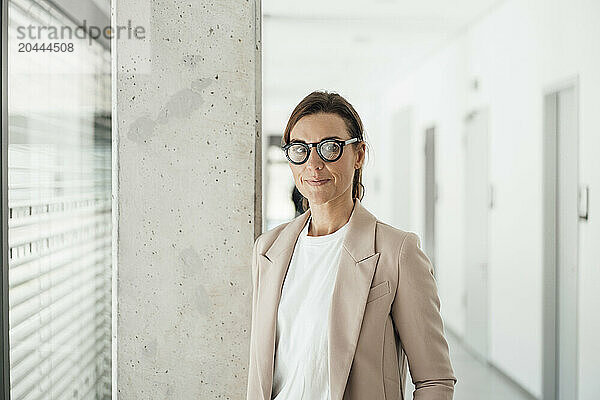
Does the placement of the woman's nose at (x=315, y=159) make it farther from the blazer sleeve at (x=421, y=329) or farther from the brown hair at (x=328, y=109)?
the blazer sleeve at (x=421, y=329)

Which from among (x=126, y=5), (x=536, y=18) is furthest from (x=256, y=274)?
(x=536, y=18)

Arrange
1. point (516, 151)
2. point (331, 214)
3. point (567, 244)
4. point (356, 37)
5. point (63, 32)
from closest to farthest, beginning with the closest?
point (331, 214), point (63, 32), point (567, 244), point (516, 151), point (356, 37)

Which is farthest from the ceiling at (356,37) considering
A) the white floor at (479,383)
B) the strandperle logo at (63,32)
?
the white floor at (479,383)

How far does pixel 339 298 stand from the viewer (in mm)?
1362

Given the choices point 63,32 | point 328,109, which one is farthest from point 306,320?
point 63,32

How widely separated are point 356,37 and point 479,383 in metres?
3.00

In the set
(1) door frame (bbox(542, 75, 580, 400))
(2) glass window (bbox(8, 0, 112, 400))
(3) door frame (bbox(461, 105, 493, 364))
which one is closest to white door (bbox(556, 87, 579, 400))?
(1) door frame (bbox(542, 75, 580, 400))

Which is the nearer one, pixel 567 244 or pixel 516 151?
pixel 567 244

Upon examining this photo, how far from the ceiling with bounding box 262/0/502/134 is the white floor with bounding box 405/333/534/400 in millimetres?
2230

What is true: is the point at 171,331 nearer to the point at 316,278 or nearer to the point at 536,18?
the point at 316,278

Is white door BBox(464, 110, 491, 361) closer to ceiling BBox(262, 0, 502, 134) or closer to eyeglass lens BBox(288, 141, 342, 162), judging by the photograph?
ceiling BBox(262, 0, 502, 134)

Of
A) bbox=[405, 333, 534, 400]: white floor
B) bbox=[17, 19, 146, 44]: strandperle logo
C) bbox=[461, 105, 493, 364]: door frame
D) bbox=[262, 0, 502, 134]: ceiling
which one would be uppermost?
bbox=[262, 0, 502, 134]: ceiling

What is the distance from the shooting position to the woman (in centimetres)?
134

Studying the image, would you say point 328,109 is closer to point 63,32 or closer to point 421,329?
point 421,329
